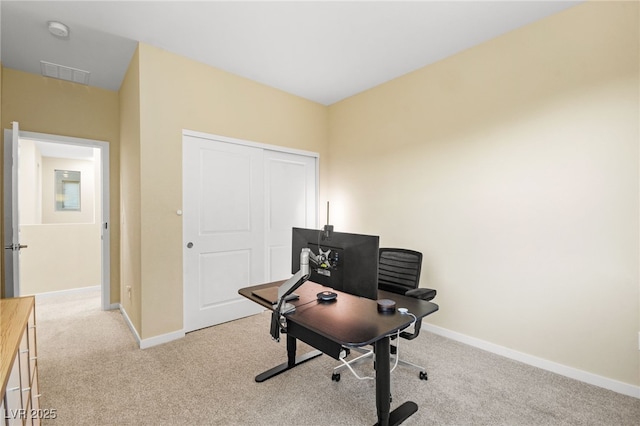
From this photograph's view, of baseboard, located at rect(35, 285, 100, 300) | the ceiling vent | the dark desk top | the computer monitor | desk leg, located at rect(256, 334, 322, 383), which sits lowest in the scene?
baseboard, located at rect(35, 285, 100, 300)

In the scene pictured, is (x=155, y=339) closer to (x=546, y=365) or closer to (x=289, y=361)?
(x=289, y=361)

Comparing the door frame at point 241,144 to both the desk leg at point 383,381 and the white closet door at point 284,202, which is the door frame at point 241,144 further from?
the desk leg at point 383,381

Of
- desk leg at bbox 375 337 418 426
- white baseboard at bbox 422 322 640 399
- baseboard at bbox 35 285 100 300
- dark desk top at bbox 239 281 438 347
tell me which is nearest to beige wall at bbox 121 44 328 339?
dark desk top at bbox 239 281 438 347

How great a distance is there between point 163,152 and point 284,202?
1.58 metres

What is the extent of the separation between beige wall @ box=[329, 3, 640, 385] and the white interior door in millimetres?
3770

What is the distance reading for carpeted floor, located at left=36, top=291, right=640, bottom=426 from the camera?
183 centimetres

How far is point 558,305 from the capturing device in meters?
2.33

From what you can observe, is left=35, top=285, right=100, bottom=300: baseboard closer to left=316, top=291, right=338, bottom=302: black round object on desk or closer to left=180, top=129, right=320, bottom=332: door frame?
left=180, top=129, right=320, bottom=332: door frame

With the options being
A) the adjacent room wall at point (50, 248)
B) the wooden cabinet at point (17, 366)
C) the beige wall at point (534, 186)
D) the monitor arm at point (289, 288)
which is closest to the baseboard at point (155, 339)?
the wooden cabinet at point (17, 366)

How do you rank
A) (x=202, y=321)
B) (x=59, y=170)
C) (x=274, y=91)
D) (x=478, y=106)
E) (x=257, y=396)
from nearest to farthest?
(x=257, y=396) → (x=478, y=106) → (x=202, y=321) → (x=274, y=91) → (x=59, y=170)

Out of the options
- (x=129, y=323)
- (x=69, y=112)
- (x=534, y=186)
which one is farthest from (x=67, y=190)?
(x=534, y=186)

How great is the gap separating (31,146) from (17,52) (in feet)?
10.2

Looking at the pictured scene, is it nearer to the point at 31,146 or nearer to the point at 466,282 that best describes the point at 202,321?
the point at 466,282

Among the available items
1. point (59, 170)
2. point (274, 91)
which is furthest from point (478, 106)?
point (59, 170)
